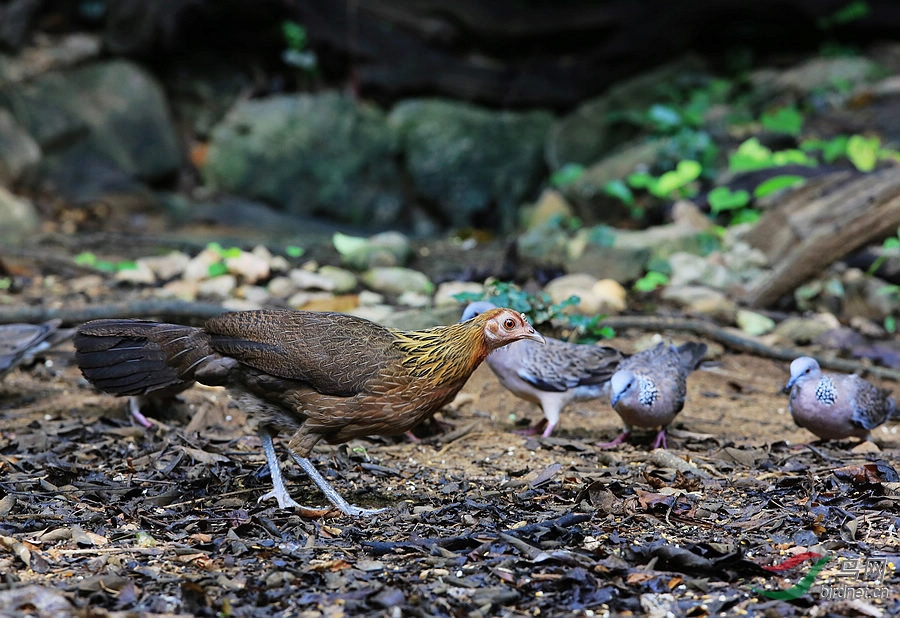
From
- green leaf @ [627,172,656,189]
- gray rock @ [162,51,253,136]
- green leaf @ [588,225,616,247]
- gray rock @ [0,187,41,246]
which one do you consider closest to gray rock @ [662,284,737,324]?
green leaf @ [588,225,616,247]

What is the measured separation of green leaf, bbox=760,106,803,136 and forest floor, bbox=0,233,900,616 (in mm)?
6513

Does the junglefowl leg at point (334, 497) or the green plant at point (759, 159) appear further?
the green plant at point (759, 159)

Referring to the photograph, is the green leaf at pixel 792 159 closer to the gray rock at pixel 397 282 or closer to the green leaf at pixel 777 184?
the green leaf at pixel 777 184

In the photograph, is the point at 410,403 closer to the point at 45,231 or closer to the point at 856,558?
the point at 856,558

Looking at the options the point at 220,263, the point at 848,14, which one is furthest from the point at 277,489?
the point at 848,14

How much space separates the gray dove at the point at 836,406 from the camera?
5.59 metres

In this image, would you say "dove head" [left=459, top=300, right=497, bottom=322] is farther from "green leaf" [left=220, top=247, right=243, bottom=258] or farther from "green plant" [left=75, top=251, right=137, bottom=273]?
"green plant" [left=75, top=251, right=137, bottom=273]

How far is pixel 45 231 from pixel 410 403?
8208 millimetres

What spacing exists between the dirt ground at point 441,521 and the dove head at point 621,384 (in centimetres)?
33

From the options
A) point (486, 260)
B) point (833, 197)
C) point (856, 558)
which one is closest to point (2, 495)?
point (856, 558)

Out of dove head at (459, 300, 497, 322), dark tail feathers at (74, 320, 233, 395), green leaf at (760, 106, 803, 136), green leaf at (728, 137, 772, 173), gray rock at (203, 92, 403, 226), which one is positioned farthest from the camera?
gray rock at (203, 92, 403, 226)

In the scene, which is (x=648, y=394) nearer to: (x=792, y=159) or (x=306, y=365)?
(x=306, y=365)

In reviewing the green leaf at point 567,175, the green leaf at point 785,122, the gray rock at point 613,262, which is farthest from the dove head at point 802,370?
the green leaf at point 785,122

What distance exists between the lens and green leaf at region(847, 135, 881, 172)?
1052 centimetres
